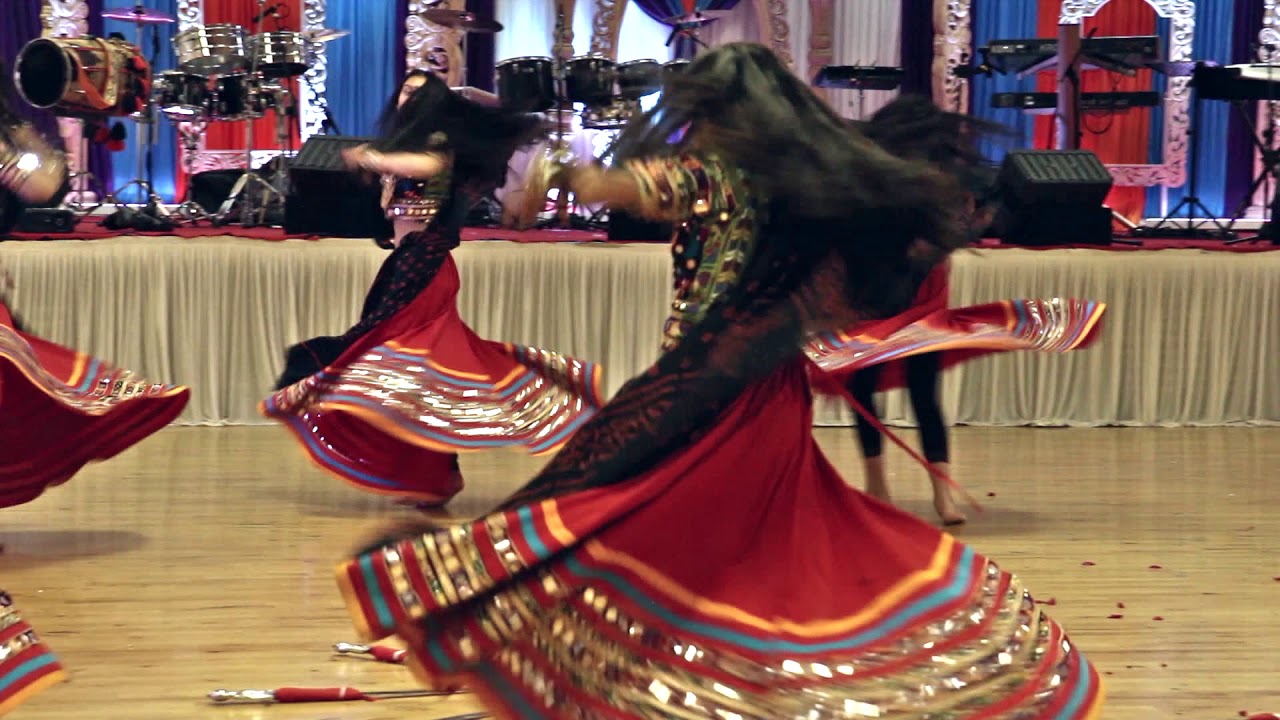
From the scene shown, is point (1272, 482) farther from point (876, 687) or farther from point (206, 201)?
point (206, 201)

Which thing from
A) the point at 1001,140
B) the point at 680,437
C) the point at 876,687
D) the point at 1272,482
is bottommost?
the point at 1272,482

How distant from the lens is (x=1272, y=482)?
219 inches

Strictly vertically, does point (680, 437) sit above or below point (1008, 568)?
above

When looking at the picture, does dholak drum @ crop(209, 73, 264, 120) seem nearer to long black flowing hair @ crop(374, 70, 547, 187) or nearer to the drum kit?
the drum kit

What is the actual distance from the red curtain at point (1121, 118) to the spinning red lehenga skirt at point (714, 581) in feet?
29.0

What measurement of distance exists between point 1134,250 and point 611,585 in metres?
5.20

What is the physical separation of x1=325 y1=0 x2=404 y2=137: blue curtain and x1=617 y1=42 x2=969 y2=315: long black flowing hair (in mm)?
8600

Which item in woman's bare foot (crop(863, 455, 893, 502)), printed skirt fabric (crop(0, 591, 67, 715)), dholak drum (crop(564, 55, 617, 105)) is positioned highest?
dholak drum (crop(564, 55, 617, 105))

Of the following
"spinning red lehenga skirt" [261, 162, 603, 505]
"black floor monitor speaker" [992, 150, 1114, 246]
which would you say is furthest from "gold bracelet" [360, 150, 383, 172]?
"black floor monitor speaker" [992, 150, 1114, 246]

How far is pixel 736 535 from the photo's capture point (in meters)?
2.17

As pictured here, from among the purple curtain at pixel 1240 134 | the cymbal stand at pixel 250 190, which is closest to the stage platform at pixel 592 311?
the cymbal stand at pixel 250 190

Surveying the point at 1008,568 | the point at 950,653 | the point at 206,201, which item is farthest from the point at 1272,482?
the point at 206,201

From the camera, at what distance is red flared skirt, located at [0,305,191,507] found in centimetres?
393

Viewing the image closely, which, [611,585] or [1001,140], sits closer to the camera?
[611,585]
